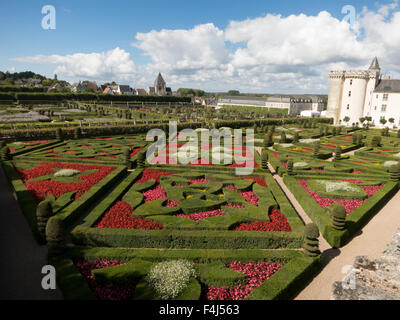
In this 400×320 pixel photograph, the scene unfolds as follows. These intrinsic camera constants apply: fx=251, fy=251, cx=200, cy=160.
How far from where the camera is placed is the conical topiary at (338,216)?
1083 centimetres

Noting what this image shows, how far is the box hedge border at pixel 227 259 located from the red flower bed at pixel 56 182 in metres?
5.50

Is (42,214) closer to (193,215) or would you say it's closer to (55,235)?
(55,235)

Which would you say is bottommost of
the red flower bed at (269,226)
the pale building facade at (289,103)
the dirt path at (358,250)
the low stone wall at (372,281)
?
the dirt path at (358,250)

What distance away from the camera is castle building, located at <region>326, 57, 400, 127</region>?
174 ft

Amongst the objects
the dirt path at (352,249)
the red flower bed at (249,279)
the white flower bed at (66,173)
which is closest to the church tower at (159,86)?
the white flower bed at (66,173)

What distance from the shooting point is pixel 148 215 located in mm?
11625

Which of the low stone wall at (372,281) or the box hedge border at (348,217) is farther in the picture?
the box hedge border at (348,217)

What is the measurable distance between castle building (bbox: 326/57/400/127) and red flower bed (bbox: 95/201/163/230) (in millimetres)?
58717

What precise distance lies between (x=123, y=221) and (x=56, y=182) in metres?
6.99

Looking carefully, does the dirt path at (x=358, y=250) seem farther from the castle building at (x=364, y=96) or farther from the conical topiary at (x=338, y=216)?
the castle building at (x=364, y=96)

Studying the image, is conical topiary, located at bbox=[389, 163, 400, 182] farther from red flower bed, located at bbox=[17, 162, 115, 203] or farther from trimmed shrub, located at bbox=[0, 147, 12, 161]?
trimmed shrub, located at bbox=[0, 147, 12, 161]
